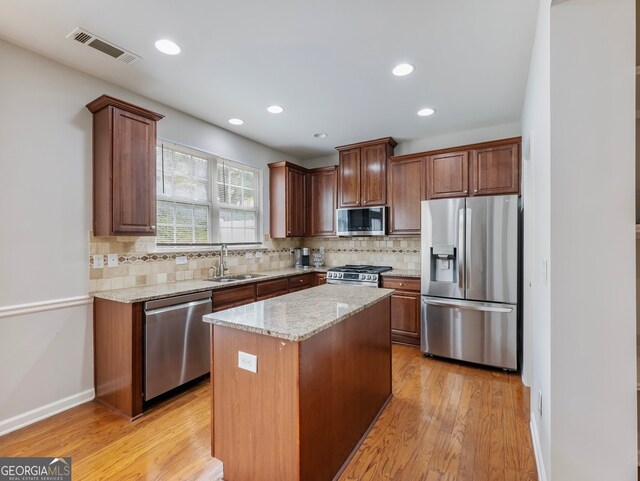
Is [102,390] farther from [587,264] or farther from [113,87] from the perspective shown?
[587,264]

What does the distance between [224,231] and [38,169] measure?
1952mm

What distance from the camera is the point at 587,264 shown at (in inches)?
50.5

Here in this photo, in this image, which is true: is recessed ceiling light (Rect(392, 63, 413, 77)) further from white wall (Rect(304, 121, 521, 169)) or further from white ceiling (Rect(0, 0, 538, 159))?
white wall (Rect(304, 121, 521, 169))

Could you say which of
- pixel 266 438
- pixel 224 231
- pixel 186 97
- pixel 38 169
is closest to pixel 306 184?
pixel 224 231

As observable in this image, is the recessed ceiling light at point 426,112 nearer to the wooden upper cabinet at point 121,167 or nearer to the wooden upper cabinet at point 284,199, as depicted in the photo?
the wooden upper cabinet at point 284,199

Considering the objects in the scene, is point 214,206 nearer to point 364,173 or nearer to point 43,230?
point 43,230

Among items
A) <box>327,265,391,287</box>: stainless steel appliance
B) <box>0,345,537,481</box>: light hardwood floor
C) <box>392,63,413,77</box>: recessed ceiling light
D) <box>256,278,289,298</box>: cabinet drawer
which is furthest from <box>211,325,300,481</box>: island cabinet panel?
<box>327,265,391,287</box>: stainless steel appliance

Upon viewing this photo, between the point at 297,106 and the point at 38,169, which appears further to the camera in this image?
the point at 297,106

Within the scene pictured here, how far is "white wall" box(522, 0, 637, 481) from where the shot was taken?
1236 mm

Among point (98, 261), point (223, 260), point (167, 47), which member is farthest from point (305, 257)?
point (167, 47)

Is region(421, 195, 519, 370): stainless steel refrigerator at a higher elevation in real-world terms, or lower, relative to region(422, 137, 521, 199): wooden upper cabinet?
lower
